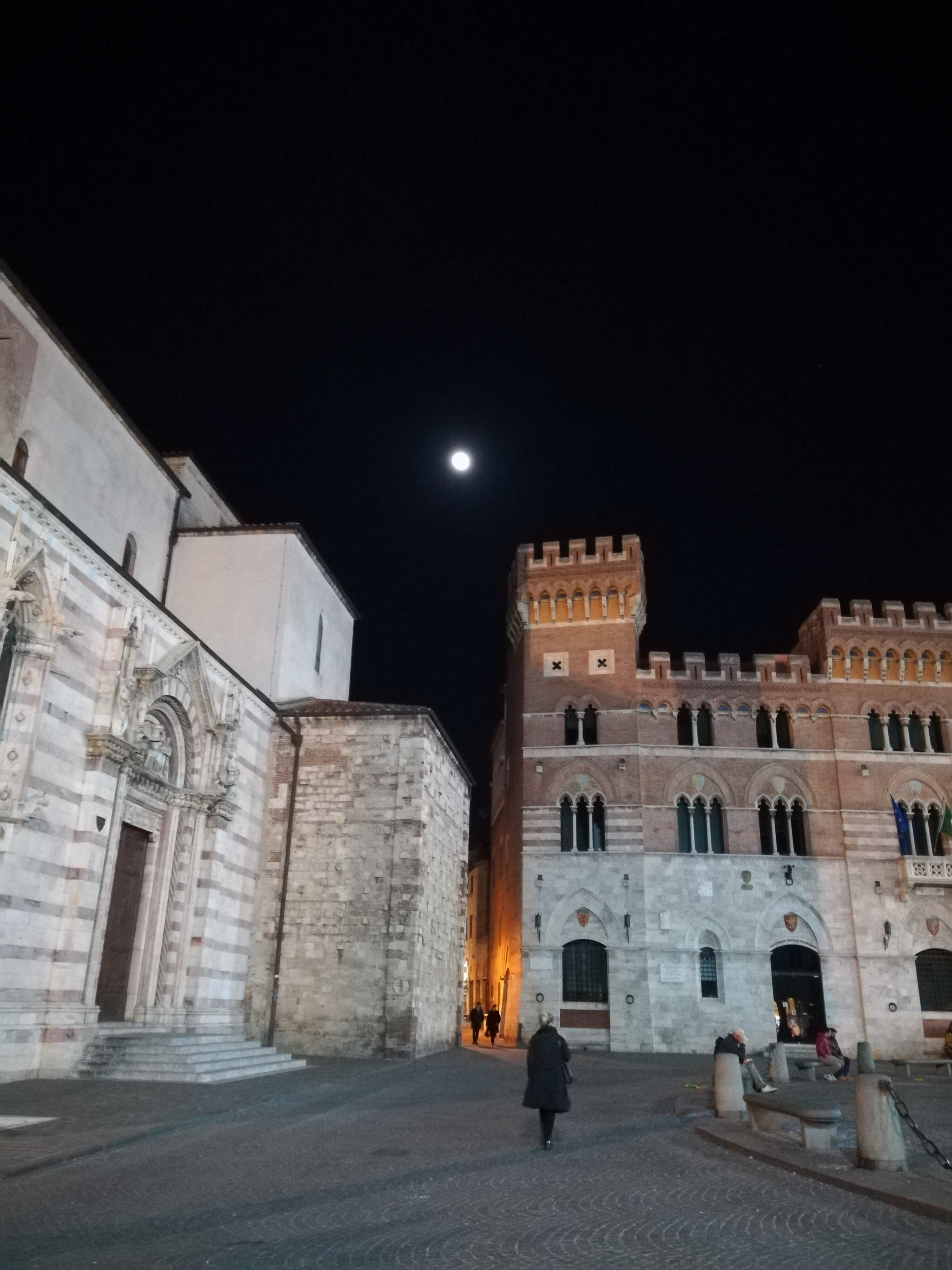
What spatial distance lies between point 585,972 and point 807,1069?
1232 centimetres

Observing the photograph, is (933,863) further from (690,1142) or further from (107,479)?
(107,479)

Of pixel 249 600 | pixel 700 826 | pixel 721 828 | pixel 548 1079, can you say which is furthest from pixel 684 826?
pixel 548 1079

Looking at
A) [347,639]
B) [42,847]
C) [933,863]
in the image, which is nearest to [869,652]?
[933,863]

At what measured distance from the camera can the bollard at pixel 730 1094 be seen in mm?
13031

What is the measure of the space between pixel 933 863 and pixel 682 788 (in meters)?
8.91

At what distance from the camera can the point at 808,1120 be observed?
407 inches

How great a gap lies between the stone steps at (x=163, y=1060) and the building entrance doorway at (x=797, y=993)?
68.0 feet

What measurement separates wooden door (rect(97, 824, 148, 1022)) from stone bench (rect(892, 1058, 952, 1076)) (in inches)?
752

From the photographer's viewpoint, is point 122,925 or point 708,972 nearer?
point 122,925

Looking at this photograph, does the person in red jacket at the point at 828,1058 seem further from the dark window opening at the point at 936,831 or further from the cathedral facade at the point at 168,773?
the dark window opening at the point at 936,831

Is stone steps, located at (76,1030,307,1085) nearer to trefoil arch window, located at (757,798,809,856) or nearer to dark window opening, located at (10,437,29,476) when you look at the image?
dark window opening, located at (10,437,29,476)

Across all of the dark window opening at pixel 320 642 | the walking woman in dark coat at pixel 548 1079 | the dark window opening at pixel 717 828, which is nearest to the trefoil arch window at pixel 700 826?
the dark window opening at pixel 717 828

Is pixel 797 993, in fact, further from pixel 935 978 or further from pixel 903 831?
pixel 903 831

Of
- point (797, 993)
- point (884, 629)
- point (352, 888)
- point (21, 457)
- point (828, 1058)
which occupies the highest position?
point (884, 629)
